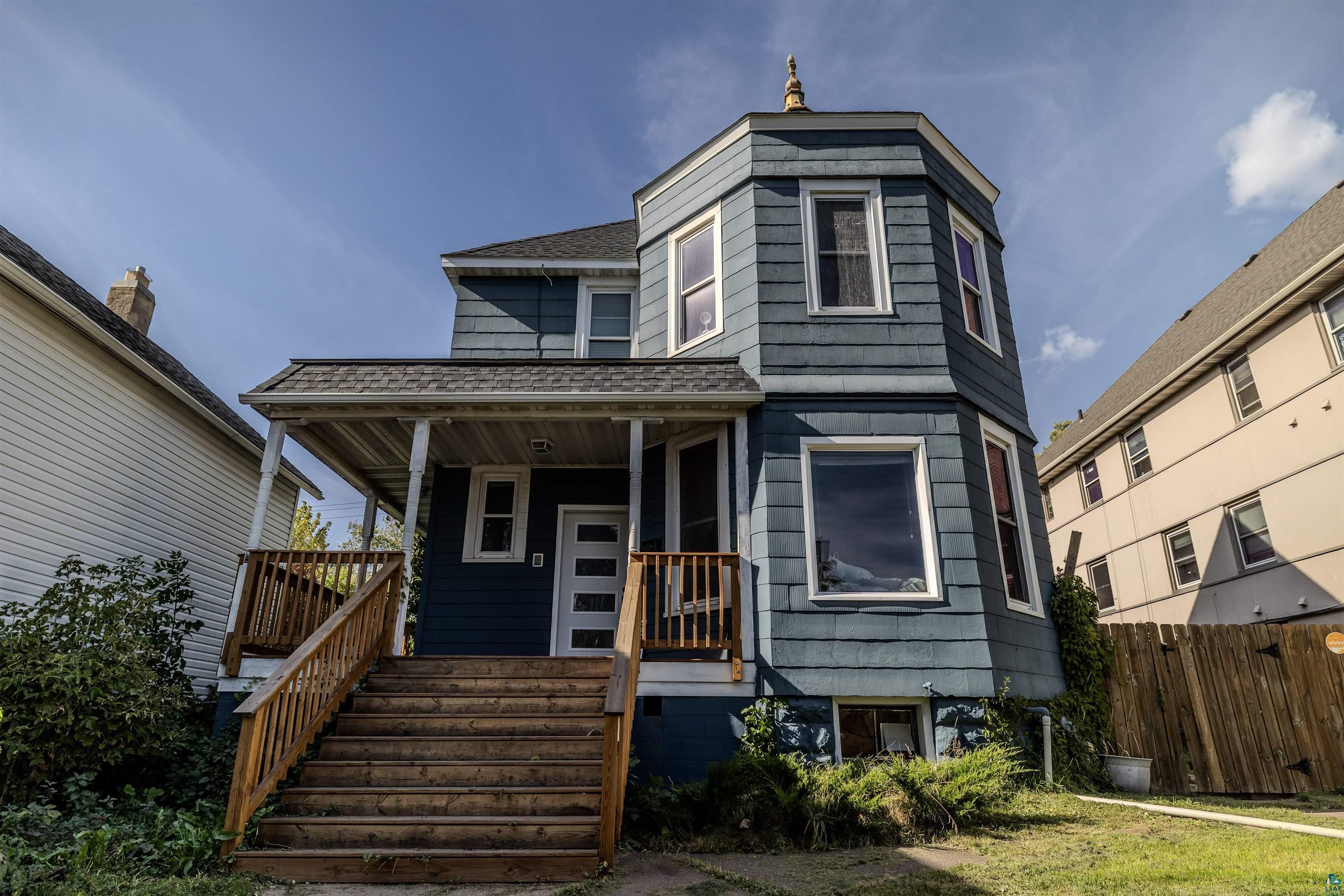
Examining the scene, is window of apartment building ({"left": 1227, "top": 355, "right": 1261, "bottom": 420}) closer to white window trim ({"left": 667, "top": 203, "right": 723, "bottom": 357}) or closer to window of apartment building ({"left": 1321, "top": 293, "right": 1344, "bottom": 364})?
window of apartment building ({"left": 1321, "top": 293, "right": 1344, "bottom": 364})

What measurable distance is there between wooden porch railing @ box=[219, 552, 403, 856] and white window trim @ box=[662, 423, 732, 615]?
Result: 2.67 m

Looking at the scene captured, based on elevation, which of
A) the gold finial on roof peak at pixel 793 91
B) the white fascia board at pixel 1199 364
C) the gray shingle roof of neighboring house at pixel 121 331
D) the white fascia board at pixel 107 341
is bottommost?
the white fascia board at pixel 107 341

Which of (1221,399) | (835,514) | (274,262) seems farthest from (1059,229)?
(274,262)

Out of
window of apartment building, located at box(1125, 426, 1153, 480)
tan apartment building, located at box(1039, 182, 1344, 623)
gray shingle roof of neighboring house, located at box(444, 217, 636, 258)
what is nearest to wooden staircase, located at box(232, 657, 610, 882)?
gray shingle roof of neighboring house, located at box(444, 217, 636, 258)

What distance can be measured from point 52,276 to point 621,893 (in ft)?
33.2

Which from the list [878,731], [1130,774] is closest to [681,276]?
[878,731]

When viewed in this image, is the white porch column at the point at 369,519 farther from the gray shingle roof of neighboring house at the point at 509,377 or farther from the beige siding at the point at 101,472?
the beige siding at the point at 101,472

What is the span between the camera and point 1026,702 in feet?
22.3

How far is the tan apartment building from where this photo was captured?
403 inches

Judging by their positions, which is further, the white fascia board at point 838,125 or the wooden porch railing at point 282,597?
the white fascia board at point 838,125

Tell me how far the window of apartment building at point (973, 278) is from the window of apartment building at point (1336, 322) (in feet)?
16.5

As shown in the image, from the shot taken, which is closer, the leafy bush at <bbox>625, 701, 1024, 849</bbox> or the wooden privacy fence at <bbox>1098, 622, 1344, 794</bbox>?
the leafy bush at <bbox>625, 701, 1024, 849</bbox>

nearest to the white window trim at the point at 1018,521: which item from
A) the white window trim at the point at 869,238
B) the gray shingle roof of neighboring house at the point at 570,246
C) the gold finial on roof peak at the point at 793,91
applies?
Answer: the white window trim at the point at 869,238

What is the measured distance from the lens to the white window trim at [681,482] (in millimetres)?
7617
